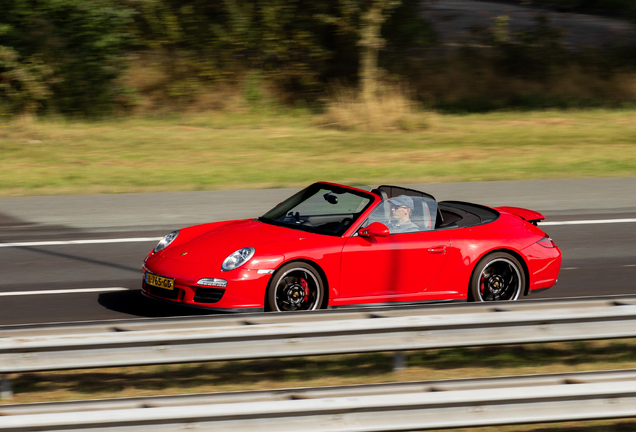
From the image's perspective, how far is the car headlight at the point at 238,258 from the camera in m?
7.22

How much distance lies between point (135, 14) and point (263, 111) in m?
4.58

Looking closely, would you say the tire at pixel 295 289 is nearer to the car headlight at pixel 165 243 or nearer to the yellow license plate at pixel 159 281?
the yellow license plate at pixel 159 281

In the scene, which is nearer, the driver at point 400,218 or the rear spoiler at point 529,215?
the driver at point 400,218

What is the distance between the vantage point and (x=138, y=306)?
27.0 ft

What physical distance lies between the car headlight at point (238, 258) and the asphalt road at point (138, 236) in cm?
52

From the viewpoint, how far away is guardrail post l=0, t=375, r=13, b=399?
5328 mm

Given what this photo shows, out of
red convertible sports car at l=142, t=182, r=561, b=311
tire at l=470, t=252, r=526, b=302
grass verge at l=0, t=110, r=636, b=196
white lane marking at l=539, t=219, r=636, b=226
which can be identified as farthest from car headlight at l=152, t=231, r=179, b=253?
grass verge at l=0, t=110, r=636, b=196

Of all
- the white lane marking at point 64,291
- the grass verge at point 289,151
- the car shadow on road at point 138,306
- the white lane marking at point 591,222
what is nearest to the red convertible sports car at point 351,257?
the car shadow on road at point 138,306

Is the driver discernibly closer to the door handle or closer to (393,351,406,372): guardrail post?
the door handle

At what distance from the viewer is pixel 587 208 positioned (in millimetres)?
13227

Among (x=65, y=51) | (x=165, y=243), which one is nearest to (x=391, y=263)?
(x=165, y=243)

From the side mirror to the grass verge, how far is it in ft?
24.6

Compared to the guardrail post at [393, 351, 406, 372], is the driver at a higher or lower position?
higher

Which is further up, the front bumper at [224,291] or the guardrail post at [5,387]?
the front bumper at [224,291]
